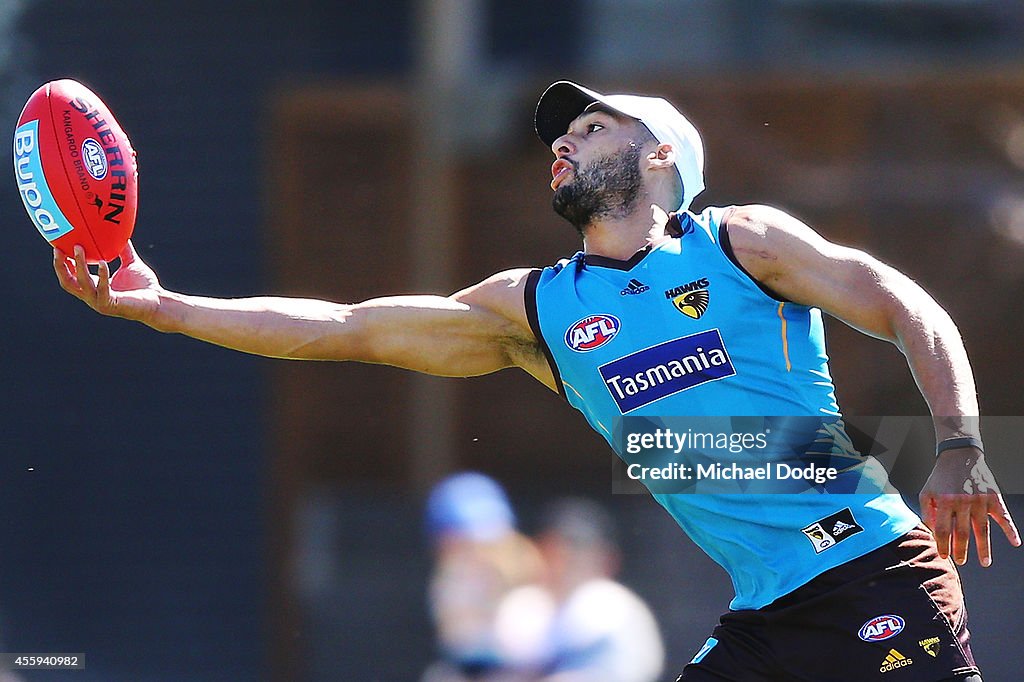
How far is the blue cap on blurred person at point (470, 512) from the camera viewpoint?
507 cm

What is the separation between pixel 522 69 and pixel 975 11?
2.09 m

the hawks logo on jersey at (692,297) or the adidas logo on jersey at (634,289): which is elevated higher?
the adidas logo on jersey at (634,289)

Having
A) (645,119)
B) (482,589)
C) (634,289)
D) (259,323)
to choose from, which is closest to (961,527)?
(634,289)

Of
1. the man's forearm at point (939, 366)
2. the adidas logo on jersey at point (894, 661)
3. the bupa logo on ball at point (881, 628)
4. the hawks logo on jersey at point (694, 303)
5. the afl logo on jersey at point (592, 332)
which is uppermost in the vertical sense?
the hawks logo on jersey at point (694, 303)

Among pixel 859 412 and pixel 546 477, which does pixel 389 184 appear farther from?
pixel 859 412

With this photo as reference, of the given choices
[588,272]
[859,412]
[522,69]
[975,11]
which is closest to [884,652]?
[588,272]

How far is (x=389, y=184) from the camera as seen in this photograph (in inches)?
247

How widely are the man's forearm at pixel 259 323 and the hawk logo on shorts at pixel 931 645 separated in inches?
52.2

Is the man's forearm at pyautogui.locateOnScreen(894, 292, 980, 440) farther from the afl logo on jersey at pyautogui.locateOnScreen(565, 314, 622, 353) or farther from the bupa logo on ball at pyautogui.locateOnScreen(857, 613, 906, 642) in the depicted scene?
the afl logo on jersey at pyautogui.locateOnScreen(565, 314, 622, 353)

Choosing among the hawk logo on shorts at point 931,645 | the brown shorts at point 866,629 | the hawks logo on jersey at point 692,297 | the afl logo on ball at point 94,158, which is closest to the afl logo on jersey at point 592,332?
the hawks logo on jersey at point 692,297

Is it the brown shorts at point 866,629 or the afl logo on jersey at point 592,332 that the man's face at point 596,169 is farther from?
the brown shorts at point 866,629

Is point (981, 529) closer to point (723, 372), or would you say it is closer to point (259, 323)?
point (723, 372)

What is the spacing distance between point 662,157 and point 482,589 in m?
2.37

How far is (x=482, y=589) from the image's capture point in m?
4.92
